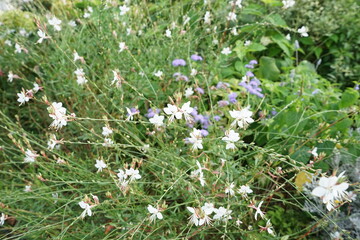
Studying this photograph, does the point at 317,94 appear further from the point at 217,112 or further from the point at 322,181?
the point at 322,181

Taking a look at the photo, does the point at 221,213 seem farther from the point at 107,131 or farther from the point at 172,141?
the point at 172,141

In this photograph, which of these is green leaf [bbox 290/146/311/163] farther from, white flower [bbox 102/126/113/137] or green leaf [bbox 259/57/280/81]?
green leaf [bbox 259/57/280/81]

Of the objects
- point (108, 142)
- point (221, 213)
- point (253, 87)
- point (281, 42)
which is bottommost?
point (281, 42)

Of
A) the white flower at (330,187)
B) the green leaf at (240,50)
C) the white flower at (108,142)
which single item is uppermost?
the white flower at (330,187)

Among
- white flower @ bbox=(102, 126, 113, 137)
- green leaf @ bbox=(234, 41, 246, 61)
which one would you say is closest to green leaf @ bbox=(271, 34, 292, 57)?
green leaf @ bbox=(234, 41, 246, 61)

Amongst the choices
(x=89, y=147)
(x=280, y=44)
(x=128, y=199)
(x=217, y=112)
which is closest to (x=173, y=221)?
(x=128, y=199)

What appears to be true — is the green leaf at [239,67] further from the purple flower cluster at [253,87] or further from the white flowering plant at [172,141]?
the purple flower cluster at [253,87]

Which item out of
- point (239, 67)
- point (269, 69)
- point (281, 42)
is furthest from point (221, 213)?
point (281, 42)

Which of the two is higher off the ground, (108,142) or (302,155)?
(108,142)

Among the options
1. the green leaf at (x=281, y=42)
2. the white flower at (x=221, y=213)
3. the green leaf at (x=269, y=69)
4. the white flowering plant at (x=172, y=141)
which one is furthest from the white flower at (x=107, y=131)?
the green leaf at (x=281, y=42)
